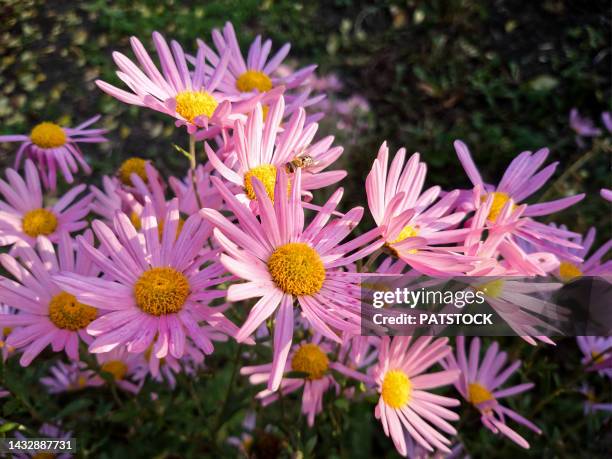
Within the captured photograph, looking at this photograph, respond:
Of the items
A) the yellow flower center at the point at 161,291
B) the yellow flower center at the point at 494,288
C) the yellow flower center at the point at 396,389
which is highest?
the yellow flower center at the point at 494,288

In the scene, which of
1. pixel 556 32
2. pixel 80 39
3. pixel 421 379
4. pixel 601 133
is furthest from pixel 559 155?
pixel 80 39

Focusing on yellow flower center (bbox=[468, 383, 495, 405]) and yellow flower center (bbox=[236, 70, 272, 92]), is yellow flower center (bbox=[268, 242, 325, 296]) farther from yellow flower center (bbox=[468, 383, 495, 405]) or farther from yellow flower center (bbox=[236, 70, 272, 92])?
yellow flower center (bbox=[468, 383, 495, 405])

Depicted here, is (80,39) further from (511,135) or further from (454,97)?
(511,135)

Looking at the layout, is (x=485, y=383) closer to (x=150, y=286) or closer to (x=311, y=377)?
(x=311, y=377)

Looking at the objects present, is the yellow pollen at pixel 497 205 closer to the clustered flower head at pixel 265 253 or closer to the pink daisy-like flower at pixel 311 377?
the clustered flower head at pixel 265 253

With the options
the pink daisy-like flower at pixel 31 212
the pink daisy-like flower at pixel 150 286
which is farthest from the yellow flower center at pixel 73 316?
the pink daisy-like flower at pixel 31 212

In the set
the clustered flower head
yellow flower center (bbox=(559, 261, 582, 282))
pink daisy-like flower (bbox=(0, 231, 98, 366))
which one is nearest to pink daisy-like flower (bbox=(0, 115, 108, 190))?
the clustered flower head
